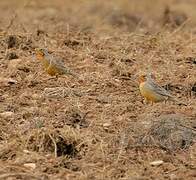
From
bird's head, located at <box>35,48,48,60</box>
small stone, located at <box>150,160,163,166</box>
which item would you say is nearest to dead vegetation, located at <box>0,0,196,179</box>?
small stone, located at <box>150,160,163,166</box>

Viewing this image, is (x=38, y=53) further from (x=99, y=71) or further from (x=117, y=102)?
(x=117, y=102)

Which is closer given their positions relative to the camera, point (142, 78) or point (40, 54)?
point (142, 78)

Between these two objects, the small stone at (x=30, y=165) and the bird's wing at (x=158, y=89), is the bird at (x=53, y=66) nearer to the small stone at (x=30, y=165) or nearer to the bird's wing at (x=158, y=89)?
the bird's wing at (x=158, y=89)

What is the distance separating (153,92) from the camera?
26.5 ft

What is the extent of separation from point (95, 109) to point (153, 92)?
24.9 inches

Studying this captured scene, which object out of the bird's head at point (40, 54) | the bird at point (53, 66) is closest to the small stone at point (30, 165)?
the bird at point (53, 66)

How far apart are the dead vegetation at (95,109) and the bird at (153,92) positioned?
0.10 m

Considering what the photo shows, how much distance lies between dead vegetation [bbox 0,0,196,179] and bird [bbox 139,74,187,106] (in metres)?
0.10

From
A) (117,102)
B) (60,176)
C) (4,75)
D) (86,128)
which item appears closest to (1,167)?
(60,176)

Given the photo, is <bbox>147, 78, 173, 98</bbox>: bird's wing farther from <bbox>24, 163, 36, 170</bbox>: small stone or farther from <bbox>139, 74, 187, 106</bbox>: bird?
<bbox>24, 163, 36, 170</bbox>: small stone

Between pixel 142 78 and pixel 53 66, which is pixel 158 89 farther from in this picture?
pixel 53 66

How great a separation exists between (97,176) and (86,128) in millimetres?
950

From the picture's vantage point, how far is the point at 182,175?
6562 mm

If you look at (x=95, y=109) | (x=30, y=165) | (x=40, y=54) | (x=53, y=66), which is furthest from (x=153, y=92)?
(x=30, y=165)
